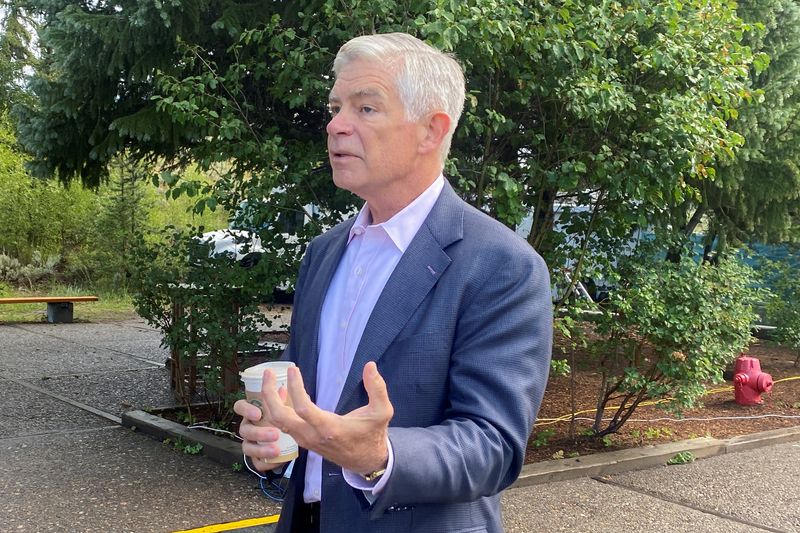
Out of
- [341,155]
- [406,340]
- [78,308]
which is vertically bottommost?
[78,308]

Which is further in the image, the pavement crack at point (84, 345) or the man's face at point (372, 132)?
the pavement crack at point (84, 345)

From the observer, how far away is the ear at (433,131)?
1.93 metres

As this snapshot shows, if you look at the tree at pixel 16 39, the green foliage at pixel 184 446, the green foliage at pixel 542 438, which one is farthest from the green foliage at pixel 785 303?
the tree at pixel 16 39

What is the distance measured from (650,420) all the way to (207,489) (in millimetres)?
4412

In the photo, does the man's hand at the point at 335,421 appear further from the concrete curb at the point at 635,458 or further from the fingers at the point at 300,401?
the concrete curb at the point at 635,458

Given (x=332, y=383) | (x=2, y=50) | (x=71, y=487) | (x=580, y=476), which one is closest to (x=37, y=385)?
(x=71, y=487)

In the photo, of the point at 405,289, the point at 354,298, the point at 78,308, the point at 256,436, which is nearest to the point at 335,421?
the point at 256,436

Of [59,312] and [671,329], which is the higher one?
[671,329]

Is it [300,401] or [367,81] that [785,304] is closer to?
[367,81]

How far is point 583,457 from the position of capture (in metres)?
6.73

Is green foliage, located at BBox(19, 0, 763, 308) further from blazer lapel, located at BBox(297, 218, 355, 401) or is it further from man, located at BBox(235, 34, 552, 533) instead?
man, located at BBox(235, 34, 552, 533)

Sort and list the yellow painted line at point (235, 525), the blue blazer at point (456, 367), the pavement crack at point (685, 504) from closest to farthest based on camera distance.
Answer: the blue blazer at point (456, 367)
the yellow painted line at point (235, 525)
the pavement crack at point (685, 504)

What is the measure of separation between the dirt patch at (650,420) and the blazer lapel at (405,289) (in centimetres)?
519

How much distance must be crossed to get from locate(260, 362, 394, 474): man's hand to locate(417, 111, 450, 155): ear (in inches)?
27.8
